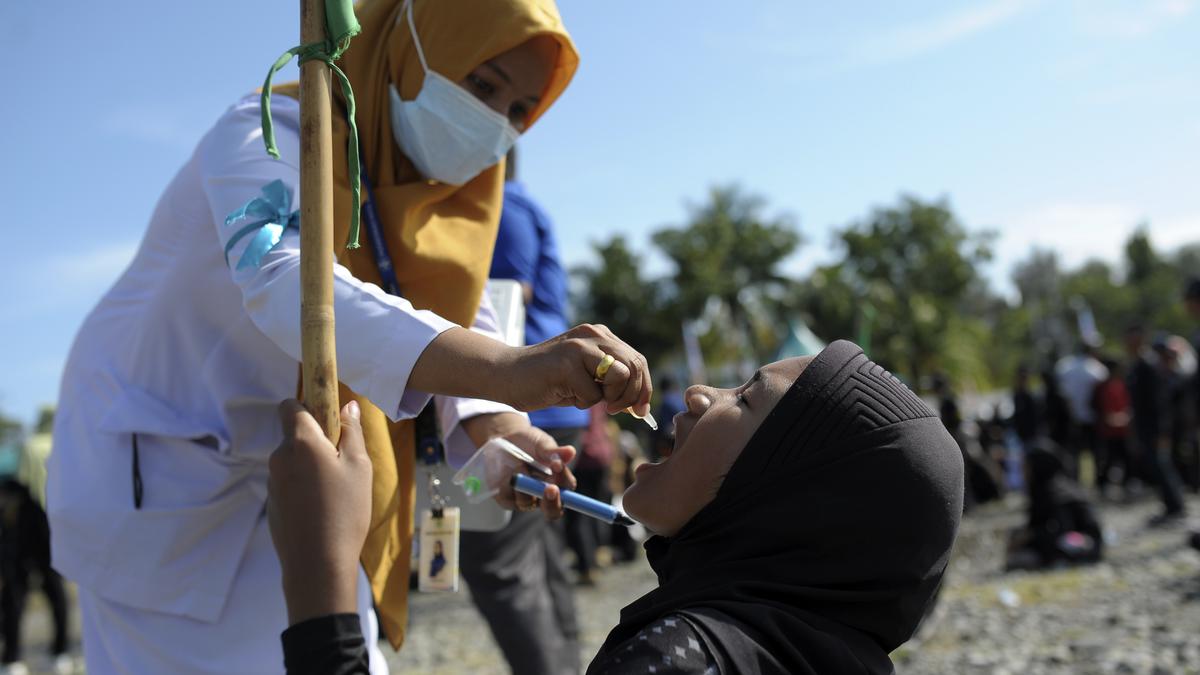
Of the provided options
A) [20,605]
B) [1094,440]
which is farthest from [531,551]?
[1094,440]

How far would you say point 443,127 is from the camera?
2.42 metres

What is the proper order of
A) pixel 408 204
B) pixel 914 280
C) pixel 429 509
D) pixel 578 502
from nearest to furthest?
pixel 578 502 < pixel 408 204 < pixel 429 509 < pixel 914 280

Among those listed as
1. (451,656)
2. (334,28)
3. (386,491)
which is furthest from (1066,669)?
(334,28)

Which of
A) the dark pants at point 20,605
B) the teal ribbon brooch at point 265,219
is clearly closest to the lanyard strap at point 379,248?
the teal ribbon brooch at point 265,219

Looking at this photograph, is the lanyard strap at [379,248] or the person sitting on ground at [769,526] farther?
the lanyard strap at [379,248]

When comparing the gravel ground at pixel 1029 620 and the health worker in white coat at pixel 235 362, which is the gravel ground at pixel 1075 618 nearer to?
the gravel ground at pixel 1029 620

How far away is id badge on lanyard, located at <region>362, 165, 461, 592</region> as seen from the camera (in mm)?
2311

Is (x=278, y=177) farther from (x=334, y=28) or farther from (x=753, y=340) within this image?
(x=753, y=340)

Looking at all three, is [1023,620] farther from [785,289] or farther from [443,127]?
[785,289]

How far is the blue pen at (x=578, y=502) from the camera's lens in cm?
217

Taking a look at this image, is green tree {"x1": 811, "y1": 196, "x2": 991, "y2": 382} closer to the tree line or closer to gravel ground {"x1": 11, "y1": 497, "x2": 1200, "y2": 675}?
the tree line

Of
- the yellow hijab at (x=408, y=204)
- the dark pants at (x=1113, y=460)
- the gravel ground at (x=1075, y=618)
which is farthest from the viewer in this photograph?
the dark pants at (x=1113, y=460)

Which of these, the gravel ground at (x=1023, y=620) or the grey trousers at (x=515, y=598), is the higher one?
the grey trousers at (x=515, y=598)

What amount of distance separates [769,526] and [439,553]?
1.07 meters
